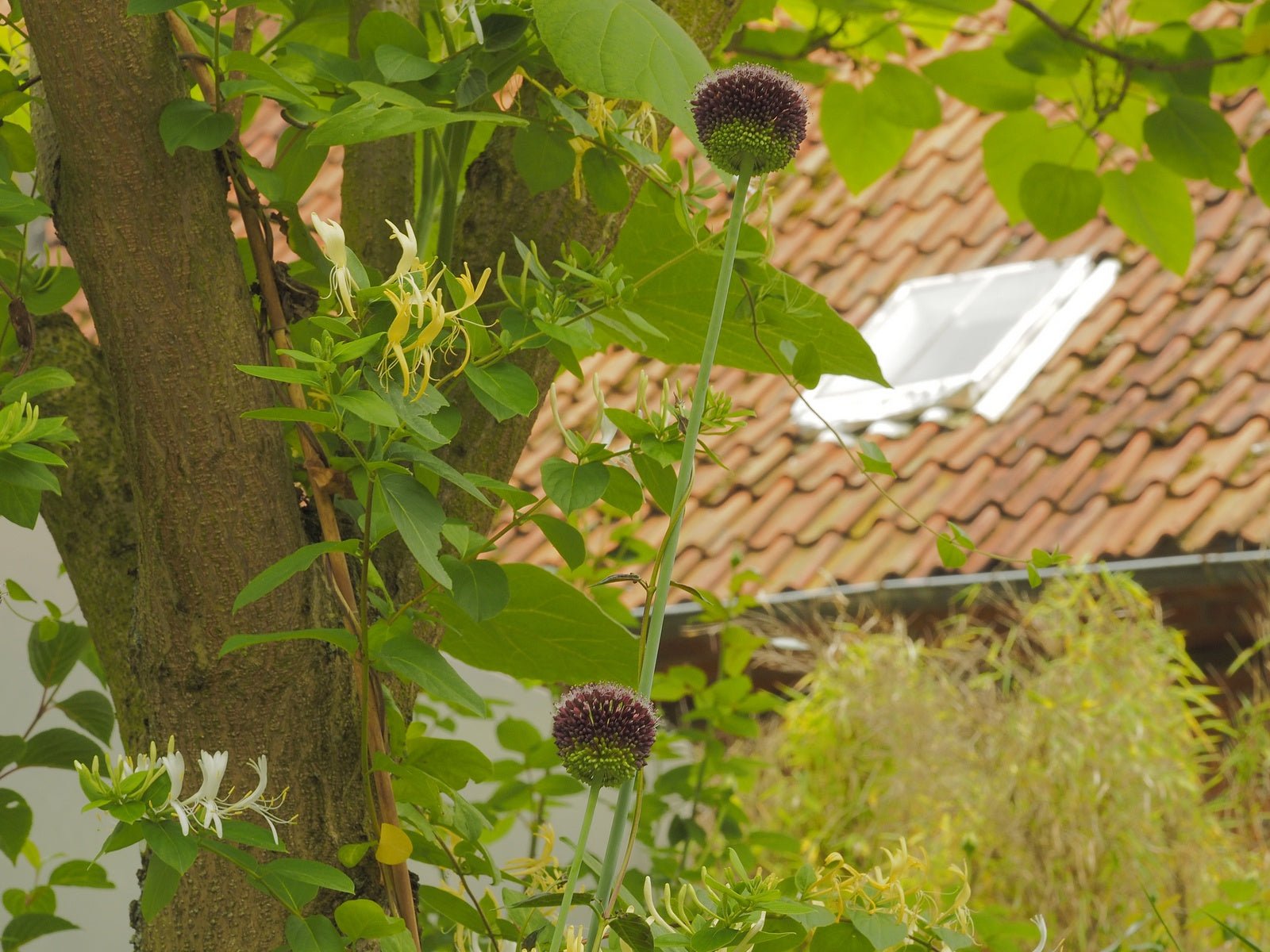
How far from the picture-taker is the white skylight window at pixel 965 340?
12.7 ft

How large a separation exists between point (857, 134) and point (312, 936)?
953mm

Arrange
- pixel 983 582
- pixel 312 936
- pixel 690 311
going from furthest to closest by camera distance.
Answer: pixel 983 582, pixel 690 311, pixel 312 936

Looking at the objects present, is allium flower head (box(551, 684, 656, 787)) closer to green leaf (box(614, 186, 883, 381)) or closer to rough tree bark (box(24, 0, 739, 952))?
rough tree bark (box(24, 0, 739, 952))

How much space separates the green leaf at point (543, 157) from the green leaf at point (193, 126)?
0.51 ft

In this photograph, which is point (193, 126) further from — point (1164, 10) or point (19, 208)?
point (1164, 10)

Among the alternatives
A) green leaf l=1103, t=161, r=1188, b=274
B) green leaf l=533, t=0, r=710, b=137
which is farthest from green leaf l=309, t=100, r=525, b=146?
green leaf l=1103, t=161, r=1188, b=274

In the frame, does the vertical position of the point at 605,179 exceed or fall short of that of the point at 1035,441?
it exceeds it

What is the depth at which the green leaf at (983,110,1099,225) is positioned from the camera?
1.27 metres

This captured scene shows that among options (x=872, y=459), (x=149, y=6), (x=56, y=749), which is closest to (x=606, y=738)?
(x=872, y=459)

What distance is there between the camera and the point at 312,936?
1.91 feet

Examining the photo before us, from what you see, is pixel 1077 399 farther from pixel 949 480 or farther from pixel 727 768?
pixel 727 768

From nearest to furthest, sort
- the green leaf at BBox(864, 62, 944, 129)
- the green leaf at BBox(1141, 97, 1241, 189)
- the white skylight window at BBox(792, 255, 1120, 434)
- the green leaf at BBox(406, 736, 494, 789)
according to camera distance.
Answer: the green leaf at BBox(406, 736, 494, 789) < the green leaf at BBox(1141, 97, 1241, 189) < the green leaf at BBox(864, 62, 944, 129) < the white skylight window at BBox(792, 255, 1120, 434)

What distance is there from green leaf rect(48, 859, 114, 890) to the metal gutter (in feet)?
5.89

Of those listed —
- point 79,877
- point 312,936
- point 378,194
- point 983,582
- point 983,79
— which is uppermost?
point 983,79
